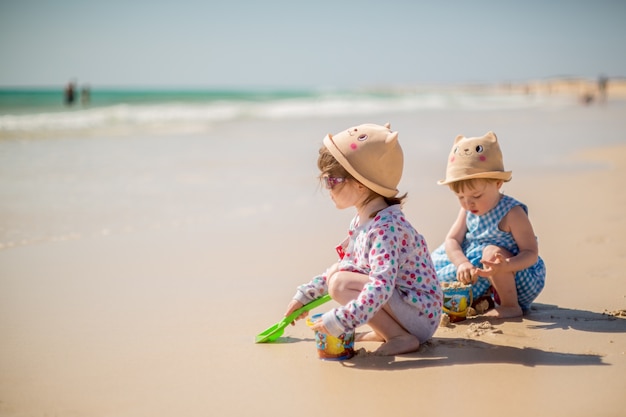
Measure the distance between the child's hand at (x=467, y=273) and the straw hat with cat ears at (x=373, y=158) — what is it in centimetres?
69

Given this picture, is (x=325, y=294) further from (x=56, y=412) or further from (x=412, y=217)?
(x=412, y=217)

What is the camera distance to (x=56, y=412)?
7.74ft

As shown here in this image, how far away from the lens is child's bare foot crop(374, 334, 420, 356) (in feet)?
9.33

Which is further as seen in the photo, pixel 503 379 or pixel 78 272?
pixel 78 272

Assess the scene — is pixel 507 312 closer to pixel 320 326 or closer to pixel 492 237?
pixel 492 237

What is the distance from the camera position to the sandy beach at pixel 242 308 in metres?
2.43

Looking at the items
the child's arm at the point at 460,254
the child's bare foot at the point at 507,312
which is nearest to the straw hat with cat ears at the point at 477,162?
the child's arm at the point at 460,254

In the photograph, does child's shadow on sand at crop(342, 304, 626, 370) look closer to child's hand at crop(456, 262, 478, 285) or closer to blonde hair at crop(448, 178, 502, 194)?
child's hand at crop(456, 262, 478, 285)

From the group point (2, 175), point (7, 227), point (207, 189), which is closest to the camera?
point (7, 227)

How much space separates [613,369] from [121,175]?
6.67 metres

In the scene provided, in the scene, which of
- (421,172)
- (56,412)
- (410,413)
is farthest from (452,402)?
(421,172)

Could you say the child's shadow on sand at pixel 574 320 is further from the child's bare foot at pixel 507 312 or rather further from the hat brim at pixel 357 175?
the hat brim at pixel 357 175

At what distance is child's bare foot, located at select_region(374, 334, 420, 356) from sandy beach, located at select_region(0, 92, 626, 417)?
42 millimetres

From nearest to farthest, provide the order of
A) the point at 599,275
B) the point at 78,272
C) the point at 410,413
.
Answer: the point at 410,413 → the point at 599,275 → the point at 78,272
